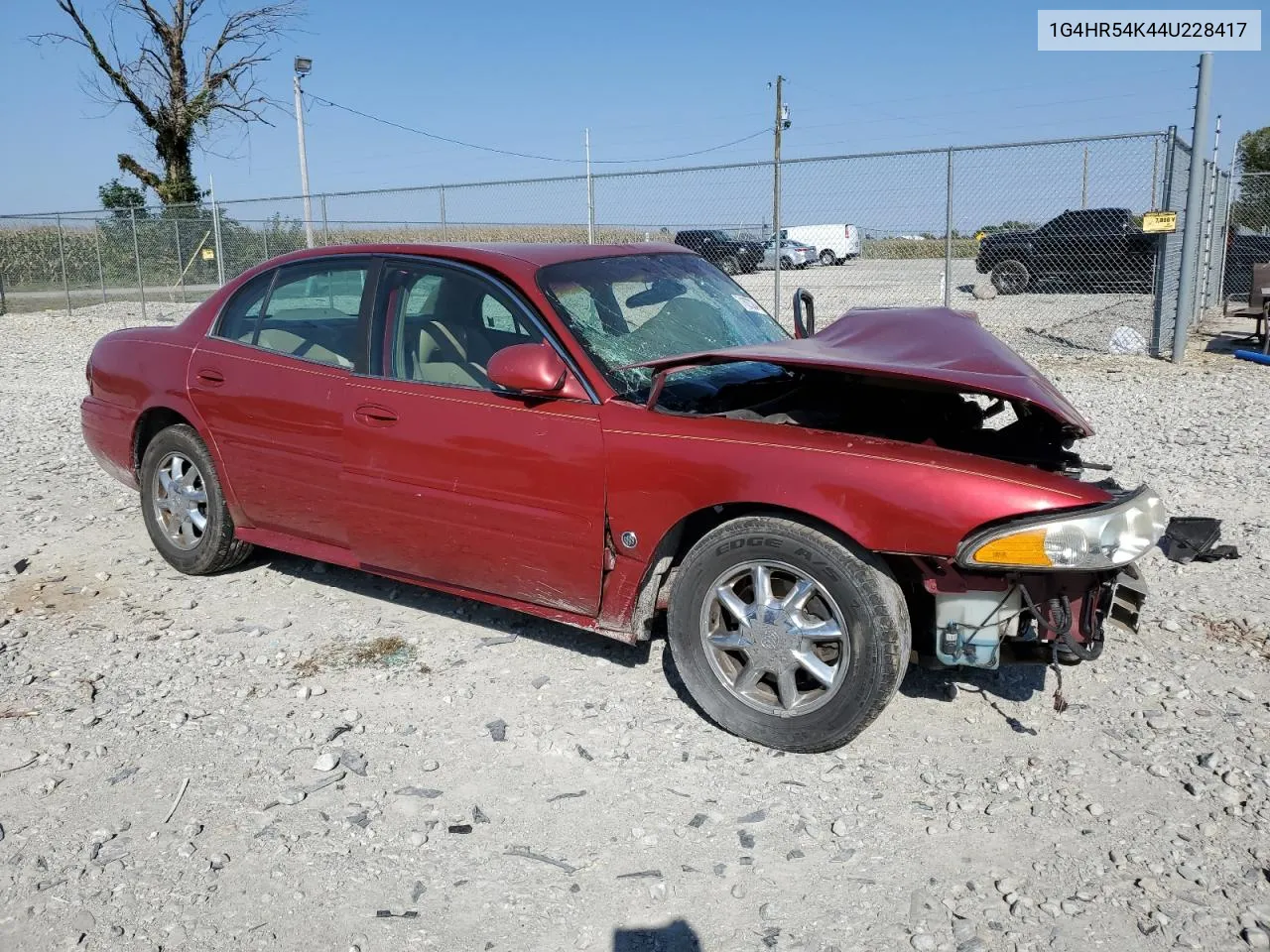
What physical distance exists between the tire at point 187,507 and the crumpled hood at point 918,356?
7.74ft

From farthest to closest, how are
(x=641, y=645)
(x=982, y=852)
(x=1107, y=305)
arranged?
(x=1107, y=305) < (x=641, y=645) < (x=982, y=852)

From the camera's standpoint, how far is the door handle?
159 inches

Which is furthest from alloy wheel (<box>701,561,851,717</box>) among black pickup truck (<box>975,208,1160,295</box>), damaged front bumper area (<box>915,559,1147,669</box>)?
black pickup truck (<box>975,208,1160,295</box>)

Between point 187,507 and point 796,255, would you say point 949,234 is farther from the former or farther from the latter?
point 187,507

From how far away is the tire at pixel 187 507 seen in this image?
488 cm

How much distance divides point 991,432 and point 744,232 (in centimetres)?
1017

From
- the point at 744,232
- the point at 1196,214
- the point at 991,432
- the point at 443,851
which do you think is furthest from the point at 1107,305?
the point at 443,851

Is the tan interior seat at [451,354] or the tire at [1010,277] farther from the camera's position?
the tire at [1010,277]

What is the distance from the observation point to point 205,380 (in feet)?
15.6

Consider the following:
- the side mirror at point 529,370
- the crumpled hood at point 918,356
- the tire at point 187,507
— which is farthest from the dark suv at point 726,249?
the side mirror at point 529,370

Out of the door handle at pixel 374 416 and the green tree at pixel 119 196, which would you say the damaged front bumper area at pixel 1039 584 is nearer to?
the door handle at pixel 374 416

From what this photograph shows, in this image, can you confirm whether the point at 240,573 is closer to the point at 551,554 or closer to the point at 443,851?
the point at 551,554

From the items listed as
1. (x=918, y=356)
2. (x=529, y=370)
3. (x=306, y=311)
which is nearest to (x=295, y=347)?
(x=306, y=311)

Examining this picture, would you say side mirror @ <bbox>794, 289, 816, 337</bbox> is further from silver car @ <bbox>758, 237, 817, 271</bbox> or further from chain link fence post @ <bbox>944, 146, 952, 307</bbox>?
silver car @ <bbox>758, 237, 817, 271</bbox>
